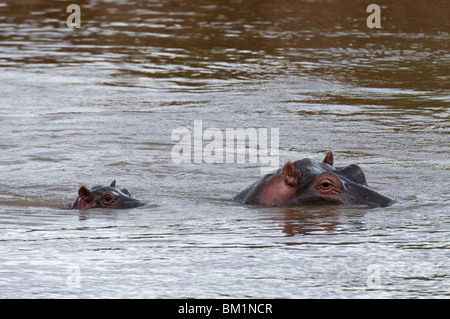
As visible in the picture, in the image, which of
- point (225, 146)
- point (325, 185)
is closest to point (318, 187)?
point (325, 185)

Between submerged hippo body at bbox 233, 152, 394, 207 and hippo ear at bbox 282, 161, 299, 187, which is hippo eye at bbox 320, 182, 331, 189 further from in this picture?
hippo ear at bbox 282, 161, 299, 187

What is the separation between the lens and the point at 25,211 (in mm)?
7430

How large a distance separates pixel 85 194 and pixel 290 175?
1490 mm

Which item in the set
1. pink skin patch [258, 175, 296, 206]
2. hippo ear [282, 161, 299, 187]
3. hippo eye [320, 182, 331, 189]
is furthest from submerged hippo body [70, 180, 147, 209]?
hippo eye [320, 182, 331, 189]

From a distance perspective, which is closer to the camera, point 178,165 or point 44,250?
point 44,250

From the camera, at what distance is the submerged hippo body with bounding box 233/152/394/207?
701 cm

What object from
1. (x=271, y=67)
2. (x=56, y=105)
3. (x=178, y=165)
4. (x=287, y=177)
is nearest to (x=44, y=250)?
(x=287, y=177)

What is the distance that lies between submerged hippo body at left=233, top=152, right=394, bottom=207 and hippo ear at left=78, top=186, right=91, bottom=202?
4.01 ft

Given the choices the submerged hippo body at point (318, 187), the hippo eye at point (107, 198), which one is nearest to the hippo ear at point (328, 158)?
the submerged hippo body at point (318, 187)

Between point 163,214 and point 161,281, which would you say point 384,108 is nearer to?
point 163,214

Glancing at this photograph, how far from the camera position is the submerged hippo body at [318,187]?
7.01 m

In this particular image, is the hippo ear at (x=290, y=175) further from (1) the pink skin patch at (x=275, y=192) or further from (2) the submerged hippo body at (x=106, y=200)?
(2) the submerged hippo body at (x=106, y=200)

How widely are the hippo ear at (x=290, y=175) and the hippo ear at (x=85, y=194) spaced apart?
55.8 inches
